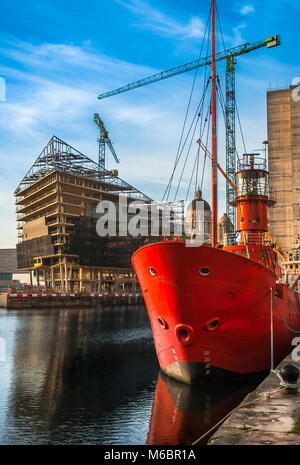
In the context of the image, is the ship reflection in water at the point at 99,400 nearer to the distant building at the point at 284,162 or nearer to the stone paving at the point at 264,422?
the stone paving at the point at 264,422

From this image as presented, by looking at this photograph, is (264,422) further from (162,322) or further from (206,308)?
(162,322)

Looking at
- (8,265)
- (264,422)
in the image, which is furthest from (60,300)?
(8,265)

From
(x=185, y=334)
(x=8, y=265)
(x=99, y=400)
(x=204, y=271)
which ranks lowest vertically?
(x=99, y=400)

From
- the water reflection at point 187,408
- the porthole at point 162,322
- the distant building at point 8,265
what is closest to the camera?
the water reflection at point 187,408

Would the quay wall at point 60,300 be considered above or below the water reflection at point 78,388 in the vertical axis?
below

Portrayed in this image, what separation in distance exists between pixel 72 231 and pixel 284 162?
2077 inches

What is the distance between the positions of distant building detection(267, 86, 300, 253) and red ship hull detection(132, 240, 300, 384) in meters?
82.1

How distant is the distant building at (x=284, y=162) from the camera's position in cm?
9962

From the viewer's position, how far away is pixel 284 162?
338ft

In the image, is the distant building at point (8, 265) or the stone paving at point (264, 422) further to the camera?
the distant building at point (8, 265)

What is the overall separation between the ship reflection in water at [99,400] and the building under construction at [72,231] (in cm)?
7083

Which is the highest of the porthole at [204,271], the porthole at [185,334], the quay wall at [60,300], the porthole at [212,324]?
the porthole at [204,271]

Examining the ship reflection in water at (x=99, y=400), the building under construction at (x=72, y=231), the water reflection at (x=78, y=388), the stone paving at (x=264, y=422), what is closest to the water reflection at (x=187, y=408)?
the ship reflection in water at (x=99, y=400)
